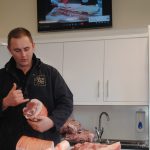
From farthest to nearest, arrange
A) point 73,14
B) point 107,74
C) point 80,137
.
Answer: point 73,14, point 107,74, point 80,137

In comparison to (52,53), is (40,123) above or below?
below

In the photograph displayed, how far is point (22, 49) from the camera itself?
1.46 m

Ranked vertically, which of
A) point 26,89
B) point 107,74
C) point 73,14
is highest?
point 73,14

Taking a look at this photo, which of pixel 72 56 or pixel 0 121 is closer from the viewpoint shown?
pixel 0 121

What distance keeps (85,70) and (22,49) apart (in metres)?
1.95

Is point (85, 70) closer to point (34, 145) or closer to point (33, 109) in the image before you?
point (33, 109)

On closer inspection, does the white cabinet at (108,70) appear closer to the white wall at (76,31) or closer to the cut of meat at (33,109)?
the white wall at (76,31)

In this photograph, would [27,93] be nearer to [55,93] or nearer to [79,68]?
[55,93]

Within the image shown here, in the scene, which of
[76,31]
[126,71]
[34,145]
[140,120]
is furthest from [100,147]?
[76,31]

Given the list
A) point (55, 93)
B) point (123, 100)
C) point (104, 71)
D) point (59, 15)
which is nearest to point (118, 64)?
point (104, 71)

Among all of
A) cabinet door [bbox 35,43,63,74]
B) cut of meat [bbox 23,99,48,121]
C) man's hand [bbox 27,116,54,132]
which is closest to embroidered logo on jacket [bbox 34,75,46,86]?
man's hand [bbox 27,116,54,132]

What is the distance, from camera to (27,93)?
4.98 feet

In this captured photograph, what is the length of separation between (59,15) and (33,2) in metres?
0.42

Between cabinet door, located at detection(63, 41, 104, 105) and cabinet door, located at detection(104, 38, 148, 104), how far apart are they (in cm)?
8
